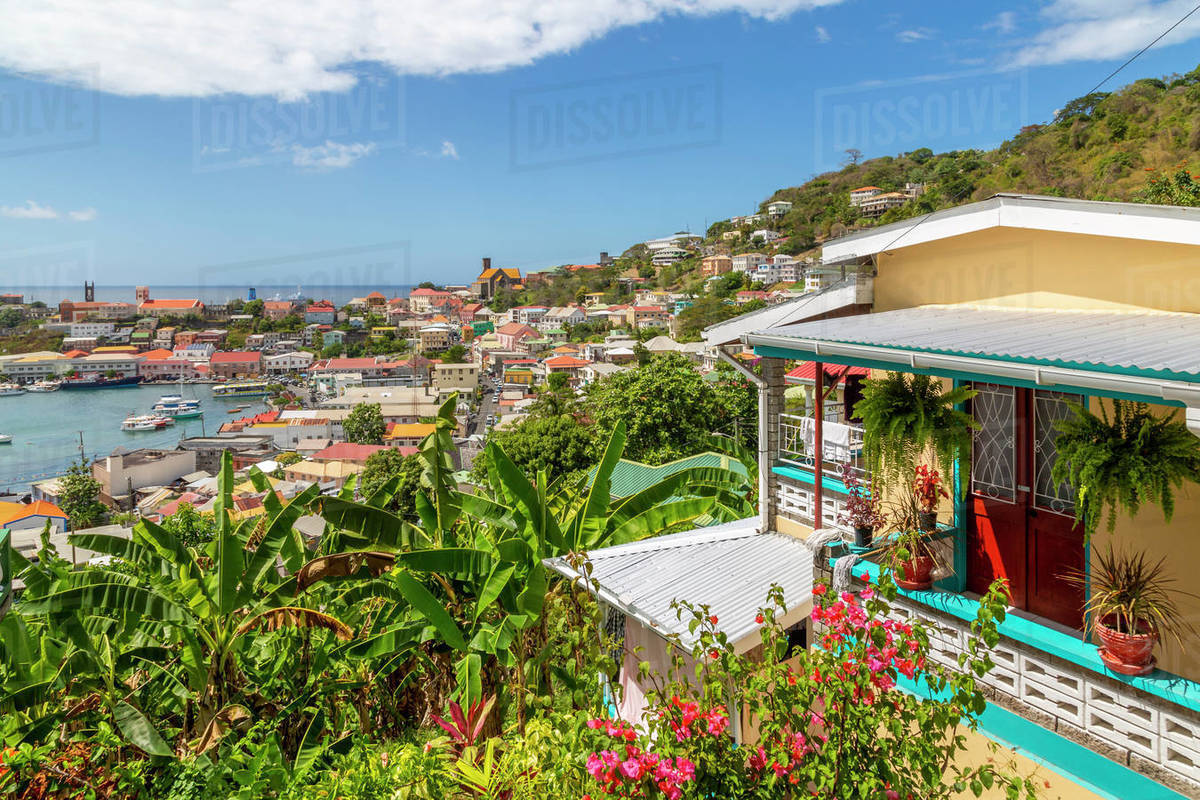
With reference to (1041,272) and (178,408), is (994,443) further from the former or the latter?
(178,408)

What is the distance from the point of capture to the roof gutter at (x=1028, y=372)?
2908mm

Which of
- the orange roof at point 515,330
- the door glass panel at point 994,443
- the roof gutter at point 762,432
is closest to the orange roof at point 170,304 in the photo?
the orange roof at point 515,330

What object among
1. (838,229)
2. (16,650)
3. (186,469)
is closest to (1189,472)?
(16,650)

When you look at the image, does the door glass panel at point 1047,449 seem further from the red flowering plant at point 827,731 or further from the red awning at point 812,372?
the red flowering plant at point 827,731

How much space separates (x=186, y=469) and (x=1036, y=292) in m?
64.7

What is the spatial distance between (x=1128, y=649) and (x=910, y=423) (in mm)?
1560

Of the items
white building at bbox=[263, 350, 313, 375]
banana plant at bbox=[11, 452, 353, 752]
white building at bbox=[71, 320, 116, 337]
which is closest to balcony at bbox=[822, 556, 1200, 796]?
banana plant at bbox=[11, 452, 353, 752]

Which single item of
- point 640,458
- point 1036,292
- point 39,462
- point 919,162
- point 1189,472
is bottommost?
point 39,462

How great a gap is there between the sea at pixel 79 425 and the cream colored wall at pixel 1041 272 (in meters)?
69.4

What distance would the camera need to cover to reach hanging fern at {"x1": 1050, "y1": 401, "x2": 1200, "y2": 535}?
10.7ft

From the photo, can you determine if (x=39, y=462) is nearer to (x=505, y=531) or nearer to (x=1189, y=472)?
(x=505, y=531)

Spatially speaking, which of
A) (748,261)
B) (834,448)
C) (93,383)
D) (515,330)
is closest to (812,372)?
(834,448)

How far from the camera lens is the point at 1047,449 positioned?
4.29 metres

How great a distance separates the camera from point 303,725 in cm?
539
